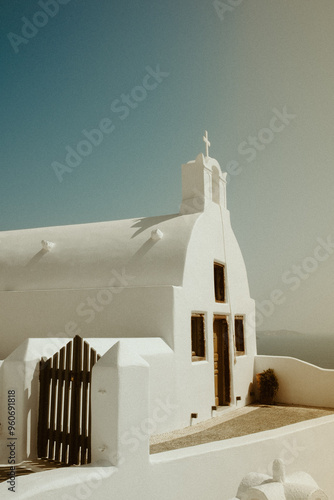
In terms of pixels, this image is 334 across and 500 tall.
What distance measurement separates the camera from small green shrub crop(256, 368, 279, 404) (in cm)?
1366

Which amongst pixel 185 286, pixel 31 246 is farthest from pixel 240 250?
pixel 31 246

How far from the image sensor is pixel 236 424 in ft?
34.5

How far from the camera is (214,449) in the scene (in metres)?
6.18

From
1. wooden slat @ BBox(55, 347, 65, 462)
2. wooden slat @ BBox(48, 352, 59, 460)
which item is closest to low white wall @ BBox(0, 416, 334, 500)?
wooden slat @ BBox(55, 347, 65, 462)

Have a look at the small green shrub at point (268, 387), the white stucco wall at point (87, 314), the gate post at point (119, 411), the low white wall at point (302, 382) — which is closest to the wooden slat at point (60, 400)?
the gate post at point (119, 411)

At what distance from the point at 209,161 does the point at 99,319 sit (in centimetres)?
598

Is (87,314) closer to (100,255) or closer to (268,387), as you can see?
(100,255)

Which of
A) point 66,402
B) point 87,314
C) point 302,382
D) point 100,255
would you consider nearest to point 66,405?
point 66,402

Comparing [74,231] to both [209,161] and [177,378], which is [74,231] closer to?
[209,161]

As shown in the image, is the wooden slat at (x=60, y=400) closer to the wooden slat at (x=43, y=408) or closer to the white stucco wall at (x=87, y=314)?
the wooden slat at (x=43, y=408)

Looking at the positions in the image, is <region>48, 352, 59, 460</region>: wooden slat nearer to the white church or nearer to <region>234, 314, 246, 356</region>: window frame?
the white church

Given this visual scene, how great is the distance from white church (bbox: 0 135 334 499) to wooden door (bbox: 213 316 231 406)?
0.10 feet

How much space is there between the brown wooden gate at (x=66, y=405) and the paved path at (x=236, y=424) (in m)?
2.34

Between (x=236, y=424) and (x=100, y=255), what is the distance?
18.7ft
